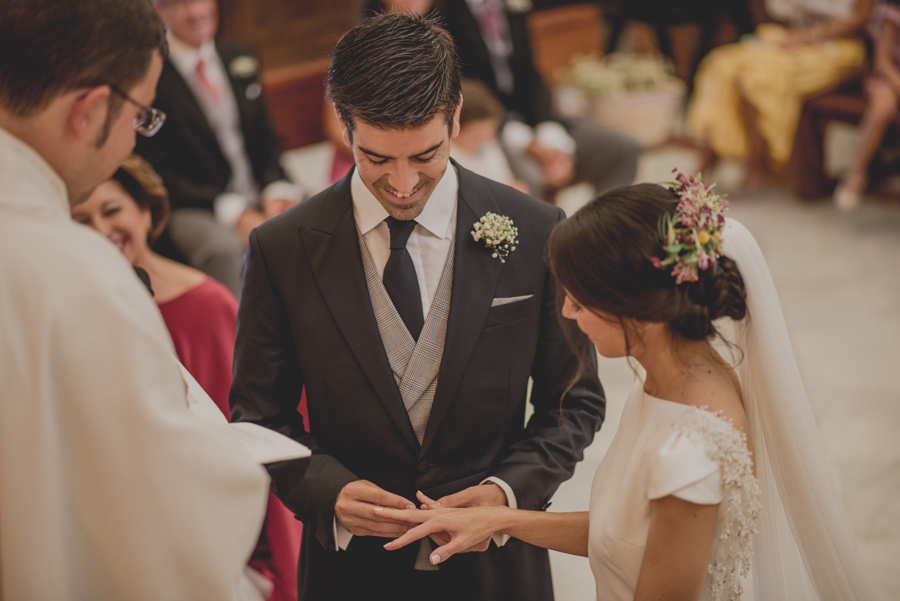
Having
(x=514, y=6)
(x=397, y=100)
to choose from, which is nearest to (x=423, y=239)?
(x=397, y=100)

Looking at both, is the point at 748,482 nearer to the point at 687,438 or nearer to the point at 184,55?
the point at 687,438

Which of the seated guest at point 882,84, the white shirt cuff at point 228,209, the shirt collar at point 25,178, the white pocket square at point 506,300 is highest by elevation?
the shirt collar at point 25,178

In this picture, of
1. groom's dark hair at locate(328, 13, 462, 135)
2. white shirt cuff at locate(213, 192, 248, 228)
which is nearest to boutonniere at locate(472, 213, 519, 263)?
groom's dark hair at locate(328, 13, 462, 135)

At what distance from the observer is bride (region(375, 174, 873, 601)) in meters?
1.34

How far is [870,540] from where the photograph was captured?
9.59 feet

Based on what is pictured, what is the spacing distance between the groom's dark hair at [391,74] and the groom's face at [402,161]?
0.8 inches

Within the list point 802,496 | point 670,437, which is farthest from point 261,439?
point 802,496

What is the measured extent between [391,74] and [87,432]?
29.9 inches

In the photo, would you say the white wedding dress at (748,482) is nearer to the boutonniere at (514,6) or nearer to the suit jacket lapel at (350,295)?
the suit jacket lapel at (350,295)

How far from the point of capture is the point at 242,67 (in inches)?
158

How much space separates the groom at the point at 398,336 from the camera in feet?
4.80

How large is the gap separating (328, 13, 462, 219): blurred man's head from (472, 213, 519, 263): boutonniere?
13 centimetres

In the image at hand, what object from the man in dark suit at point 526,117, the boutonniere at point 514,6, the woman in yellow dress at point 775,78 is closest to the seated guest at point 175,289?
the man in dark suit at point 526,117

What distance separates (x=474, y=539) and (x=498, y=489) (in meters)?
0.12
